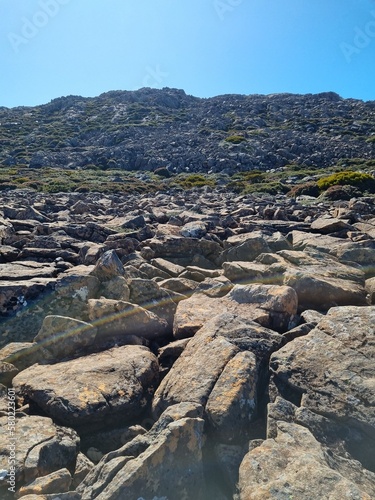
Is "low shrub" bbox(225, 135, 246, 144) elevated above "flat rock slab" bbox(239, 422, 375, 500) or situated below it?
above

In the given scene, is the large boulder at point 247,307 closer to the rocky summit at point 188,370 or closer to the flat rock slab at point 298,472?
the rocky summit at point 188,370

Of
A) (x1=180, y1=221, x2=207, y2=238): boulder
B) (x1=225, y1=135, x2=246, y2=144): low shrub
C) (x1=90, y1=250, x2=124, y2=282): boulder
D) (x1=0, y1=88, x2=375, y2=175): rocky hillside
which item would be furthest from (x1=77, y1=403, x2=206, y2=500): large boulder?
(x1=225, y1=135, x2=246, y2=144): low shrub

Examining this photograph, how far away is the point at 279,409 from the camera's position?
385 cm

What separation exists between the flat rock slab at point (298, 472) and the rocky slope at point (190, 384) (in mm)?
11

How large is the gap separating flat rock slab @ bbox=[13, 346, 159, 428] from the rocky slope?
2 cm

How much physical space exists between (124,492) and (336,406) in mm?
2226

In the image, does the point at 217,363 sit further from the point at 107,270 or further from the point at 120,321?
the point at 107,270

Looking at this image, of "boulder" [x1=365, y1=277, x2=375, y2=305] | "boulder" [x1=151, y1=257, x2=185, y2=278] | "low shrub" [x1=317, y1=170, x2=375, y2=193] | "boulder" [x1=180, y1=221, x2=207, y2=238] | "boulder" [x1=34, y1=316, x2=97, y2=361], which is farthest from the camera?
"low shrub" [x1=317, y1=170, x2=375, y2=193]

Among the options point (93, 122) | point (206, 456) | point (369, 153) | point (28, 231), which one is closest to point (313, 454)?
point (206, 456)

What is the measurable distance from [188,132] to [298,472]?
8696 cm

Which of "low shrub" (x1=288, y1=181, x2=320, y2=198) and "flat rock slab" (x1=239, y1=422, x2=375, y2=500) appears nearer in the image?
"flat rock slab" (x1=239, y1=422, x2=375, y2=500)

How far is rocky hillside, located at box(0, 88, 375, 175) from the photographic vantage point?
6681 cm

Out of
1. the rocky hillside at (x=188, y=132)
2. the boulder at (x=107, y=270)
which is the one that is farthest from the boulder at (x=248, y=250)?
the rocky hillside at (x=188, y=132)

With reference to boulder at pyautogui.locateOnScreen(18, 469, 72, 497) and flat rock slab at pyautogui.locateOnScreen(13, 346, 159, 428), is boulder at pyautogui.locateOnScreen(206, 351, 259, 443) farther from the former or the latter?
boulder at pyautogui.locateOnScreen(18, 469, 72, 497)
